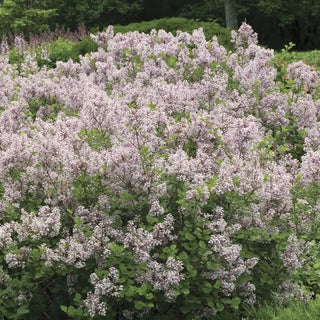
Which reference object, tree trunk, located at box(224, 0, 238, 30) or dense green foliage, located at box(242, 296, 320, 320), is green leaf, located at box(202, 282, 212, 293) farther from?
tree trunk, located at box(224, 0, 238, 30)

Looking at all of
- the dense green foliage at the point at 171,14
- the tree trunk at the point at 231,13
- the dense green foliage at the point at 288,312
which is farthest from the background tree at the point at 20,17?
the dense green foliage at the point at 288,312

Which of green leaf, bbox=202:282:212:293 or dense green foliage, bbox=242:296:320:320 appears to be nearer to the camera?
green leaf, bbox=202:282:212:293

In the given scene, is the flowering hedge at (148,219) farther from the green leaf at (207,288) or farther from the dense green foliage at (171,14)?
the dense green foliage at (171,14)

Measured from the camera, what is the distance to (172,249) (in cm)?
432

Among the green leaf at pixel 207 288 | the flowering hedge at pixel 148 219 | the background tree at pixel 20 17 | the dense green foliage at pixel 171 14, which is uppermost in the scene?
the flowering hedge at pixel 148 219

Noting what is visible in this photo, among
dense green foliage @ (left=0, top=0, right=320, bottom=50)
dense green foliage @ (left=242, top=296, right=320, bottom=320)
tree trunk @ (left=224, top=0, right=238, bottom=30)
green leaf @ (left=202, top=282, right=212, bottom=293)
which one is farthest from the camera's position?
dense green foliage @ (left=0, top=0, right=320, bottom=50)

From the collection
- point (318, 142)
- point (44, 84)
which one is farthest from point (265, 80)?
point (44, 84)

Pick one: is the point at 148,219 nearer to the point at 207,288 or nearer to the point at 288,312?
the point at 207,288

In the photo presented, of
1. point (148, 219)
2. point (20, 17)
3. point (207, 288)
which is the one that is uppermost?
point (148, 219)

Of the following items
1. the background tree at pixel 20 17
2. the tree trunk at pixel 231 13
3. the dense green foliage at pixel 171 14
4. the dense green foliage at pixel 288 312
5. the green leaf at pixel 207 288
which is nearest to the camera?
the green leaf at pixel 207 288

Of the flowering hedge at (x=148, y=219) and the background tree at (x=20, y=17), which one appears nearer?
the flowering hedge at (x=148, y=219)

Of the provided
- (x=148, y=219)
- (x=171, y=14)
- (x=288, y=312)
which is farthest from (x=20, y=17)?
(x=288, y=312)

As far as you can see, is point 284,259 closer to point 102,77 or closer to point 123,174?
point 123,174

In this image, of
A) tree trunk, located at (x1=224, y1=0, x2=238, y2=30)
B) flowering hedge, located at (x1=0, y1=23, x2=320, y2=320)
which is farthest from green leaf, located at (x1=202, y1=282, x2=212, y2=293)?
tree trunk, located at (x1=224, y1=0, x2=238, y2=30)
